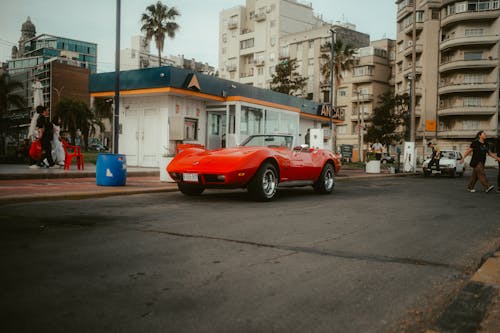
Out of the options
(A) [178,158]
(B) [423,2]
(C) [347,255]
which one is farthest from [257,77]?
(C) [347,255]

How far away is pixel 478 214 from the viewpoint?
7.59 m

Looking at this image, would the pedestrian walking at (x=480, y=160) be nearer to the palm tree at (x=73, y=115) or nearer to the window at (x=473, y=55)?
the window at (x=473, y=55)

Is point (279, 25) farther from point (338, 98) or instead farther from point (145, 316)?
point (145, 316)

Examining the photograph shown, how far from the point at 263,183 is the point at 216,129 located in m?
12.5

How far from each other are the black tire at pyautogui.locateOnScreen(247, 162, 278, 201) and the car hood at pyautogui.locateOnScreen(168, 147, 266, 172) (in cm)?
29

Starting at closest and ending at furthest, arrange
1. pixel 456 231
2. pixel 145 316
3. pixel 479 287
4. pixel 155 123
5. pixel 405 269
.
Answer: pixel 145 316
pixel 479 287
pixel 405 269
pixel 456 231
pixel 155 123

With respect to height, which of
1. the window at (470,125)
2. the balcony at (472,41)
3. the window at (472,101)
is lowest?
the window at (470,125)

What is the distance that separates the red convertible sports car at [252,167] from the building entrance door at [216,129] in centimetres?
1051

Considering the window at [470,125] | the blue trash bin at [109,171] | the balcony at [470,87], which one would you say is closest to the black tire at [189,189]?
the blue trash bin at [109,171]

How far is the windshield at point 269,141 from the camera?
9.24m

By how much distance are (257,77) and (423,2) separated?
26703 mm

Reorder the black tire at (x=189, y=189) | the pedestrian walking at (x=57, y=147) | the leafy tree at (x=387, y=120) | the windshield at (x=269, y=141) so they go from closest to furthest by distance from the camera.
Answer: the black tire at (x=189, y=189) → the windshield at (x=269, y=141) → the pedestrian walking at (x=57, y=147) → the leafy tree at (x=387, y=120)

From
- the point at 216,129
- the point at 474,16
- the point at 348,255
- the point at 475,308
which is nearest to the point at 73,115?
the point at 216,129

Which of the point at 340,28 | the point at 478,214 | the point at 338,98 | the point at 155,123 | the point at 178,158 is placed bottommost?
the point at 478,214
